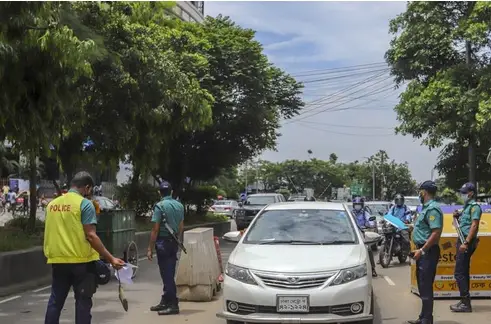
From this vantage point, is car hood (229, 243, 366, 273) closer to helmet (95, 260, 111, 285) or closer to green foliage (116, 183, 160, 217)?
helmet (95, 260, 111, 285)

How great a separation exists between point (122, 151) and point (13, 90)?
773 centimetres

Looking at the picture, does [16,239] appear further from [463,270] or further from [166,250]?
[463,270]

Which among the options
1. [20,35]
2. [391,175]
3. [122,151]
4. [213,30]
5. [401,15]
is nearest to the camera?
[20,35]

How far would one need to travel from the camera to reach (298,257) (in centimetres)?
705

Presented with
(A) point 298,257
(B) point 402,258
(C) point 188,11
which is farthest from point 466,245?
(C) point 188,11

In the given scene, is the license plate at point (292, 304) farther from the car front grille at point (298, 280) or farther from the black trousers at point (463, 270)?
the black trousers at point (463, 270)

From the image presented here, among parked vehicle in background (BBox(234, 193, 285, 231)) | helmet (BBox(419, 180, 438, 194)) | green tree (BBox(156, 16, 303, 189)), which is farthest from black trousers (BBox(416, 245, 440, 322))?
parked vehicle in background (BBox(234, 193, 285, 231))

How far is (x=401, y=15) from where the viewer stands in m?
28.0

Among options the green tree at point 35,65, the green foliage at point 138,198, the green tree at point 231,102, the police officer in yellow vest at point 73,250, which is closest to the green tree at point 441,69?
the green tree at point 231,102

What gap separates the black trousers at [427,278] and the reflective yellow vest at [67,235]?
4050 millimetres

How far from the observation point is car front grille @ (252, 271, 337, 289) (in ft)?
21.8

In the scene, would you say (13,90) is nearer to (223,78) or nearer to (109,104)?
(109,104)

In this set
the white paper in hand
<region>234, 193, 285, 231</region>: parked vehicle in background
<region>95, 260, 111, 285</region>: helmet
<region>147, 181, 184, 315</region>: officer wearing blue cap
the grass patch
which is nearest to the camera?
<region>95, 260, 111, 285</region>: helmet

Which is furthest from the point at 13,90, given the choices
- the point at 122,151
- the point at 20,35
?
the point at 122,151
